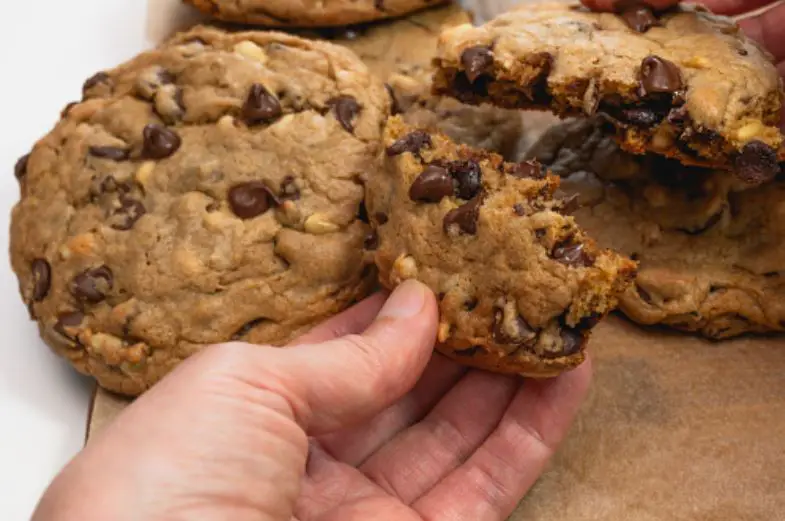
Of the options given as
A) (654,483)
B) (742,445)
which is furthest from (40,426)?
(742,445)

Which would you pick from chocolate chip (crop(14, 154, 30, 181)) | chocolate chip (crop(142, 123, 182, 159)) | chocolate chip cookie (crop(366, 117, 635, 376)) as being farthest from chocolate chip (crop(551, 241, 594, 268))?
chocolate chip (crop(14, 154, 30, 181))

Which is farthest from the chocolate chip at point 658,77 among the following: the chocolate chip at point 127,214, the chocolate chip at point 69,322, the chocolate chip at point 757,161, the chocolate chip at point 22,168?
the chocolate chip at point 22,168

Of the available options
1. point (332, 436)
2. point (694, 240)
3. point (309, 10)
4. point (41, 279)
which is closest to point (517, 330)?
point (332, 436)

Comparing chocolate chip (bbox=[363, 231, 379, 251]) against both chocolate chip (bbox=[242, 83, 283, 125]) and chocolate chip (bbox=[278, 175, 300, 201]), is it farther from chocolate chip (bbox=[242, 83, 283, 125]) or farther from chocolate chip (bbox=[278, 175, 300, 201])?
chocolate chip (bbox=[242, 83, 283, 125])

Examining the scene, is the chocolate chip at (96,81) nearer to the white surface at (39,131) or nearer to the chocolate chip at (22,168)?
the chocolate chip at (22,168)

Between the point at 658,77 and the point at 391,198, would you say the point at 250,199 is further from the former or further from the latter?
the point at 658,77

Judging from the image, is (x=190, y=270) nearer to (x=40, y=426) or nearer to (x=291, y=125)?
(x=291, y=125)
